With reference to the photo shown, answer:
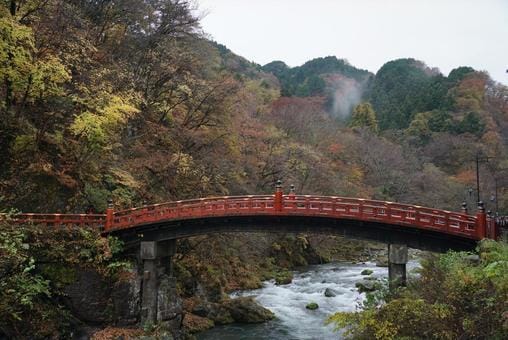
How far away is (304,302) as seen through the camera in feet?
101

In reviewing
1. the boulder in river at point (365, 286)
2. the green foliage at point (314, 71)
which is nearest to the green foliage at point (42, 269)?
the boulder in river at point (365, 286)

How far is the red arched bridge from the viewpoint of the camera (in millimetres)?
18953

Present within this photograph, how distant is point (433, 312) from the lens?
12648 mm

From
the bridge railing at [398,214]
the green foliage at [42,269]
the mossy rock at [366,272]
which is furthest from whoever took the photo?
the mossy rock at [366,272]

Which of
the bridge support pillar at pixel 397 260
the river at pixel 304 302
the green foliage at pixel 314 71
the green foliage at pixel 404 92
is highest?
the green foliage at pixel 314 71

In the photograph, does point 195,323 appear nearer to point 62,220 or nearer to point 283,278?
point 62,220

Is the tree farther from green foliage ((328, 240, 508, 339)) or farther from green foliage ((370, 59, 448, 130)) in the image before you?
green foliage ((328, 240, 508, 339))

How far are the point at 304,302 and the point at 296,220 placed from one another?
10985mm

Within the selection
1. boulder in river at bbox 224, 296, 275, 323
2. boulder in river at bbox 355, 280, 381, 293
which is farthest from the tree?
boulder in river at bbox 224, 296, 275, 323

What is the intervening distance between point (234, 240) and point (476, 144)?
47.1 meters

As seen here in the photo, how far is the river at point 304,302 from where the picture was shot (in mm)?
24219

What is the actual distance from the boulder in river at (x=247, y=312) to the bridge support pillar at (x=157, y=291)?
4.70m

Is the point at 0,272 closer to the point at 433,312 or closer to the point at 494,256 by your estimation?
the point at 433,312

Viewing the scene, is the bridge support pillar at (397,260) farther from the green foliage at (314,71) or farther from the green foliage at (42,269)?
the green foliage at (314,71)
